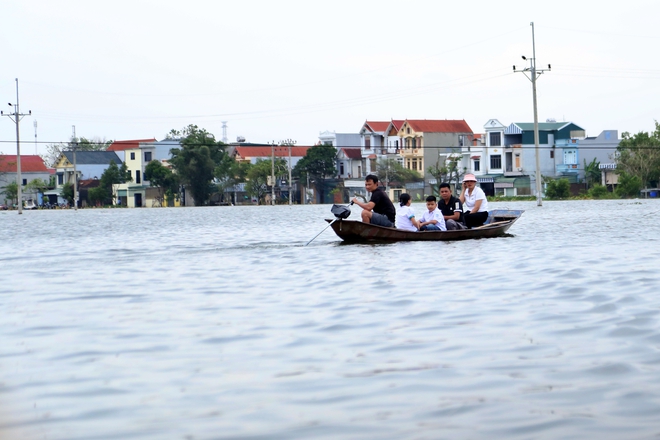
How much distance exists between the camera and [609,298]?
10.4 meters

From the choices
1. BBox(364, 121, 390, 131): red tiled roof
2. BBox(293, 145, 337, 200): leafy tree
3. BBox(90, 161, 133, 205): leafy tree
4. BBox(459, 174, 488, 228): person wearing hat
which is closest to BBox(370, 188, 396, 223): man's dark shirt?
BBox(459, 174, 488, 228): person wearing hat

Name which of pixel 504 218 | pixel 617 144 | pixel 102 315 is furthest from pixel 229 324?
pixel 617 144

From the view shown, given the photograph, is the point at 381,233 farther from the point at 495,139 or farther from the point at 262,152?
the point at 262,152

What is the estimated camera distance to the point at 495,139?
9156 centimetres

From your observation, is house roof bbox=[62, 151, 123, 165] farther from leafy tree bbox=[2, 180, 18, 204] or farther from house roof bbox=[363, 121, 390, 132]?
house roof bbox=[363, 121, 390, 132]

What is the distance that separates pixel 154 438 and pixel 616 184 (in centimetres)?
8322

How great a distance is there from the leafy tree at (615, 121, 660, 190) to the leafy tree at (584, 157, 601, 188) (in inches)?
159

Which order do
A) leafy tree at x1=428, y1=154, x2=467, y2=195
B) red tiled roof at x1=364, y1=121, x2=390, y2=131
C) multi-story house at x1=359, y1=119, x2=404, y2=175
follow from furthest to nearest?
red tiled roof at x1=364, y1=121, x2=390, y2=131 → multi-story house at x1=359, y1=119, x2=404, y2=175 → leafy tree at x1=428, y1=154, x2=467, y2=195

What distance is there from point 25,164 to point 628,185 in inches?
2698

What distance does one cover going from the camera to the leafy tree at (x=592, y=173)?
85.6 metres

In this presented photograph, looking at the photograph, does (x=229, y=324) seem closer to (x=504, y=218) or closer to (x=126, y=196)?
(x=504, y=218)

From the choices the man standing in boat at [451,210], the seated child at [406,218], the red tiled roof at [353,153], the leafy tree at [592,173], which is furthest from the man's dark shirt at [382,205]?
the red tiled roof at [353,153]

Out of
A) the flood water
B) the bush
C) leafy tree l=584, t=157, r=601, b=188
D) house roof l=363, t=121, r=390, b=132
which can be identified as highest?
house roof l=363, t=121, r=390, b=132

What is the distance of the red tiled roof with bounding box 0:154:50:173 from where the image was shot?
108406 mm
